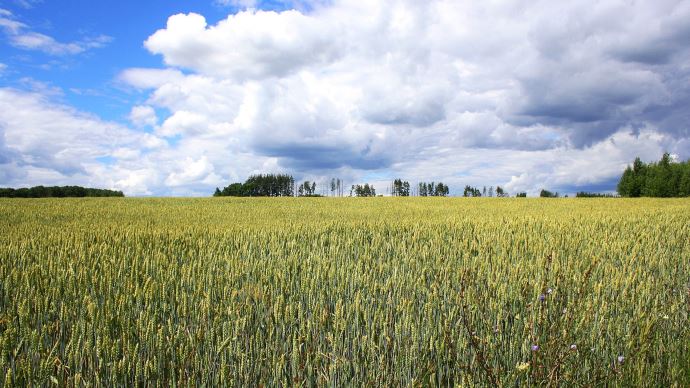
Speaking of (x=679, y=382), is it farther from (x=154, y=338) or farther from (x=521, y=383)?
(x=154, y=338)

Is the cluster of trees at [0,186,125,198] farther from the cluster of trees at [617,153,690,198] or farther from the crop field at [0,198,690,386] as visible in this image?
the cluster of trees at [617,153,690,198]

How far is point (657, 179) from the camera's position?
58.8m

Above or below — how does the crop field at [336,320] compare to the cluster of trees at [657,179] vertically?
below

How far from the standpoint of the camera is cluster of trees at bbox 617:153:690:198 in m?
56.5

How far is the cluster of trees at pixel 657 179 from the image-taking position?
185 ft

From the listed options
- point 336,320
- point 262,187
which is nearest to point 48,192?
point 262,187

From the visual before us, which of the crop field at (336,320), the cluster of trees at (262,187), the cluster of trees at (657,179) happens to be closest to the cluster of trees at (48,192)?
the cluster of trees at (262,187)

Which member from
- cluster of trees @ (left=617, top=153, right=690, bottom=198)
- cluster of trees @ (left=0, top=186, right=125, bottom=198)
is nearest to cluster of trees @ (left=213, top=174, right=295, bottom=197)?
cluster of trees @ (left=0, top=186, right=125, bottom=198)

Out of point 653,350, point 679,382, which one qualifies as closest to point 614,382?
point 679,382

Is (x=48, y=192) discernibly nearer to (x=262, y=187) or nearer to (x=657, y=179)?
(x=262, y=187)

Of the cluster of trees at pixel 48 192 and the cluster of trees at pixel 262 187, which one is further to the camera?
the cluster of trees at pixel 262 187

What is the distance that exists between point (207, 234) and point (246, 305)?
4968mm

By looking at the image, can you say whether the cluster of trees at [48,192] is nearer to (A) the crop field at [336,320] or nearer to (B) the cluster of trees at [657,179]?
(A) the crop field at [336,320]

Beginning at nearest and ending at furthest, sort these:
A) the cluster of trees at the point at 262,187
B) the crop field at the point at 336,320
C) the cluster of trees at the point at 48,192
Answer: the crop field at the point at 336,320, the cluster of trees at the point at 48,192, the cluster of trees at the point at 262,187
